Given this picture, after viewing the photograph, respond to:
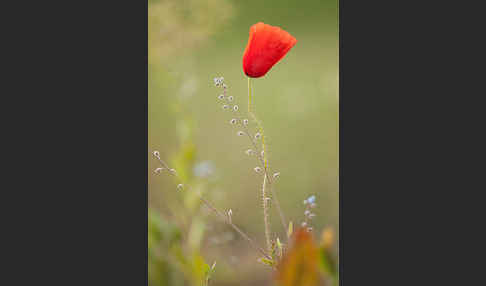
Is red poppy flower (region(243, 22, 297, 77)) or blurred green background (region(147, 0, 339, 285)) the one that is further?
blurred green background (region(147, 0, 339, 285))

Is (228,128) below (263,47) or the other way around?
below

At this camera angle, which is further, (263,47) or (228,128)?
(228,128)

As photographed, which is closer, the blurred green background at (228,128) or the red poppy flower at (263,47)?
the red poppy flower at (263,47)

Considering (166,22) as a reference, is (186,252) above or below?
below

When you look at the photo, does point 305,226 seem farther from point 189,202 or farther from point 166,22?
point 166,22

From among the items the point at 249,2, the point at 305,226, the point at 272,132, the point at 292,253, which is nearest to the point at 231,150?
the point at 272,132
